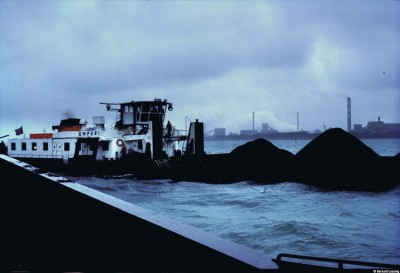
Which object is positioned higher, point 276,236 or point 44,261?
point 44,261

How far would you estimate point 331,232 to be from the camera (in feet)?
45.1

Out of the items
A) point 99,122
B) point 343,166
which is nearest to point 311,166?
point 343,166

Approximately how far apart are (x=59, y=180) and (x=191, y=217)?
37.3 ft

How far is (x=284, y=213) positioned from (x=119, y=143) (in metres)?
19.2

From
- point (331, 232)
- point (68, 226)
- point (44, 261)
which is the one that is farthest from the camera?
Answer: point (331, 232)

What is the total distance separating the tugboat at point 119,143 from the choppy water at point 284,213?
203 cm

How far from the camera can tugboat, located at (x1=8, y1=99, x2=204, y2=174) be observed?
3056 cm

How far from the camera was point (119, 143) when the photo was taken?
32.8 m

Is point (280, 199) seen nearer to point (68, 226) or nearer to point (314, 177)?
point (314, 177)

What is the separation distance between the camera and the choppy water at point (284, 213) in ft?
39.1

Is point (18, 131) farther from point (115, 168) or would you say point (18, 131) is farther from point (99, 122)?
point (115, 168)

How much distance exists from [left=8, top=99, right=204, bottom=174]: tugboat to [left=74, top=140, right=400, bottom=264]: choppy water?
79.8 inches

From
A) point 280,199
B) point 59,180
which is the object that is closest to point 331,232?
point 280,199

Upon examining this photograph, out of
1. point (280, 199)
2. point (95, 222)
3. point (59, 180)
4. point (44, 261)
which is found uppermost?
point (59, 180)
